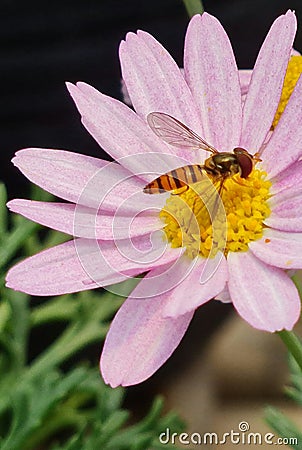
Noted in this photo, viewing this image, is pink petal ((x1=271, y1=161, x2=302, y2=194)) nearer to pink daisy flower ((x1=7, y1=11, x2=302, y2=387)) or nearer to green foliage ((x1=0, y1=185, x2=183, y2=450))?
pink daisy flower ((x1=7, y1=11, x2=302, y2=387))

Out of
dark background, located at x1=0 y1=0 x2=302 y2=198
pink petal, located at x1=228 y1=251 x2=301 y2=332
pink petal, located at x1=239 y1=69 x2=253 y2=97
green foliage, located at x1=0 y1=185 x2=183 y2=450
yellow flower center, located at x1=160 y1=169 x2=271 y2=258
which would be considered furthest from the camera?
dark background, located at x1=0 y1=0 x2=302 y2=198

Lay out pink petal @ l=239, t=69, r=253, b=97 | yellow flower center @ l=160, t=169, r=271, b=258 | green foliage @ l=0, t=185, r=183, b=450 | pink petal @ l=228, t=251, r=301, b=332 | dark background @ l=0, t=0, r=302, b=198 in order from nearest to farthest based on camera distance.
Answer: pink petal @ l=228, t=251, r=301, b=332, yellow flower center @ l=160, t=169, r=271, b=258, pink petal @ l=239, t=69, r=253, b=97, green foliage @ l=0, t=185, r=183, b=450, dark background @ l=0, t=0, r=302, b=198

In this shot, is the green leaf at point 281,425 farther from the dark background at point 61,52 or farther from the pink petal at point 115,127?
the dark background at point 61,52

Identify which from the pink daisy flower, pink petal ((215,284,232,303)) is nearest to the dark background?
the pink daisy flower

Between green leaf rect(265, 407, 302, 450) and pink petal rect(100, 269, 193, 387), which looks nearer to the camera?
pink petal rect(100, 269, 193, 387)

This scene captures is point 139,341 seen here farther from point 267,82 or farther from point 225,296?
point 267,82

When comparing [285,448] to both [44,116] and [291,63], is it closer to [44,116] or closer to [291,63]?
[44,116]

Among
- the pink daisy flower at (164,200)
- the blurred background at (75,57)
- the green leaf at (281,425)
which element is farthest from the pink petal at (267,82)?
the blurred background at (75,57)
